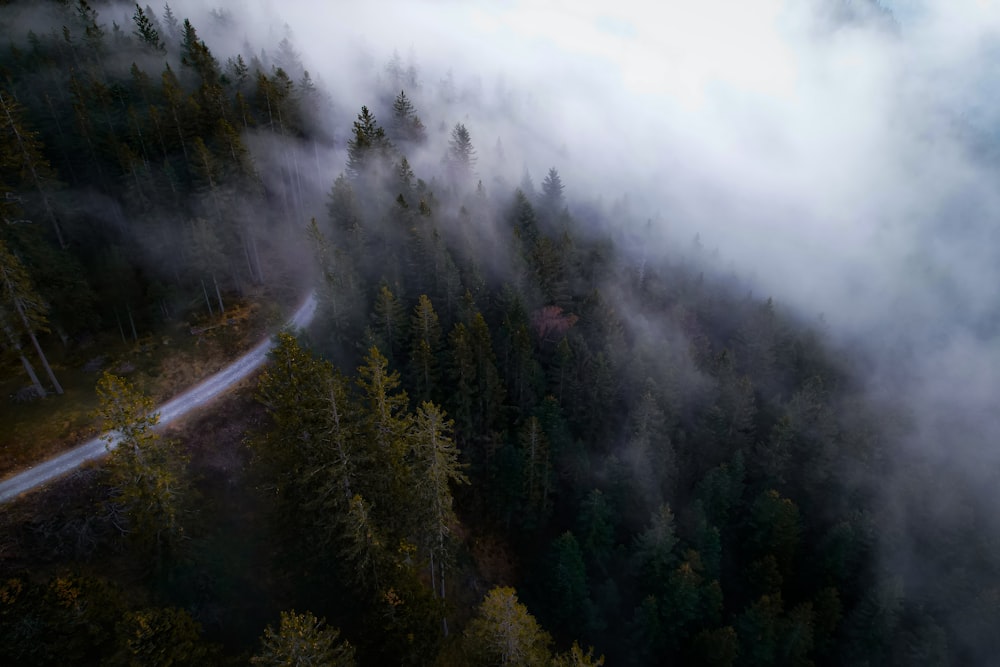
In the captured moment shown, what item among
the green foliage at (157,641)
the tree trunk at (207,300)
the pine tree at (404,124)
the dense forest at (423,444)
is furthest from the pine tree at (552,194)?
the green foliage at (157,641)

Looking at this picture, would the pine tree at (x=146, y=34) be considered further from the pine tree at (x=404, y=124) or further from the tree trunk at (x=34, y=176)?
the tree trunk at (x=34, y=176)

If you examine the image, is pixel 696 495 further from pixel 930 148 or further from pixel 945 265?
pixel 930 148

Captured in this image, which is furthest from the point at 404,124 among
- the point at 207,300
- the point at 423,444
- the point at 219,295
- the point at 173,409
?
the point at 423,444

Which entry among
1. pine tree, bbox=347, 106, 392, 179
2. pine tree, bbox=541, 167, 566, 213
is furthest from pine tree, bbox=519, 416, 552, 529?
pine tree, bbox=541, 167, 566, 213

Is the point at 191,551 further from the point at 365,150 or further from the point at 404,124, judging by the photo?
the point at 404,124

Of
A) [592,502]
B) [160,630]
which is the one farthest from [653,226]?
[160,630]
